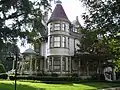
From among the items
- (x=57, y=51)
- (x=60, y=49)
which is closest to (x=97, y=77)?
(x=60, y=49)

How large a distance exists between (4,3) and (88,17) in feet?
29.0

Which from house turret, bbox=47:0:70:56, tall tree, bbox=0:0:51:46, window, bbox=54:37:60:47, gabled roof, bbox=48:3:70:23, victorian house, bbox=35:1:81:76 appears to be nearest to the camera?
tall tree, bbox=0:0:51:46

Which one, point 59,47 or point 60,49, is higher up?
point 59,47

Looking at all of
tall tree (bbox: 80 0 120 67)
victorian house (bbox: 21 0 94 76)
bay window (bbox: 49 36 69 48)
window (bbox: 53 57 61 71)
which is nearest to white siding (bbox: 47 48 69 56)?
victorian house (bbox: 21 0 94 76)

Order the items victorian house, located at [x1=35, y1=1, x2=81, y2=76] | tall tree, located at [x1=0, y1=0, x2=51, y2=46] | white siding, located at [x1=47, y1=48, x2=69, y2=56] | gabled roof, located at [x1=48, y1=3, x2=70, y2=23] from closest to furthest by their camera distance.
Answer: tall tree, located at [x1=0, y1=0, x2=51, y2=46] → white siding, located at [x1=47, y1=48, x2=69, y2=56] → victorian house, located at [x1=35, y1=1, x2=81, y2=76] → gabled roof, located at [x1=48, y1=3, x2=70, y2=23]

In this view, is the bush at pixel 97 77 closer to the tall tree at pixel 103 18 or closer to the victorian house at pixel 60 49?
the victorian house at pixel 60 49

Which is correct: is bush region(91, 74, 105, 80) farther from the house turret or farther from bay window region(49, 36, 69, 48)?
bay window region(49, 36, 69, 48)

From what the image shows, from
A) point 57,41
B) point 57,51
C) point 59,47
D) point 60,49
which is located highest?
point 57,41

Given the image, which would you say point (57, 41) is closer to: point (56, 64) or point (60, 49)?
point (60, 49)

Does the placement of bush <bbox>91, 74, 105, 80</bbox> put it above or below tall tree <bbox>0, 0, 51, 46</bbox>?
below

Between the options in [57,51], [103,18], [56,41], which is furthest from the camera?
[56,41]

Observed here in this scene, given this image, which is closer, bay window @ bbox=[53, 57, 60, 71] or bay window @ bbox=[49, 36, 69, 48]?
bay window @ bbox=[53, 57, 60, 71]

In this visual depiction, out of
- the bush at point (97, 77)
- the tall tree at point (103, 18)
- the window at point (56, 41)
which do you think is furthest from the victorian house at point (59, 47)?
the tall tree at point (103, 18)

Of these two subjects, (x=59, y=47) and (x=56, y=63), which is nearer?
(x=59, y=47)
